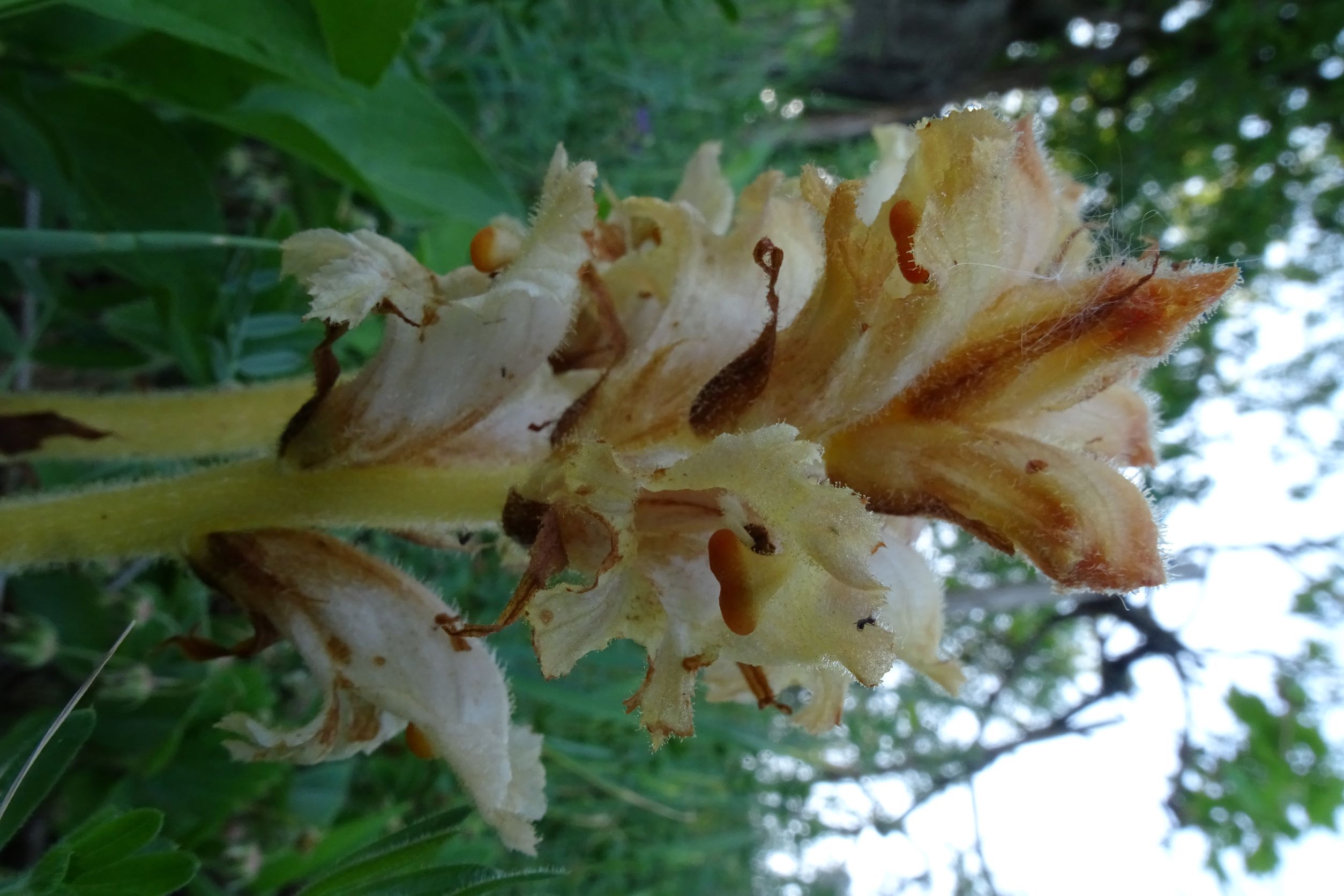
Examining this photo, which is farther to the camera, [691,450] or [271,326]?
[271,326]

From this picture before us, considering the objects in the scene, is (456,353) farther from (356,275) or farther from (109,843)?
(109,843)

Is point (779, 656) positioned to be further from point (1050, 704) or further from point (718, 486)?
point (1050, 704)

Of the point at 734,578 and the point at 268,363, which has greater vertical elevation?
the point at 734,578

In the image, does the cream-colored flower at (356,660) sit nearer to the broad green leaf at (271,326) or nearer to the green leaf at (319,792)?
the broad green leaf at (271,326)

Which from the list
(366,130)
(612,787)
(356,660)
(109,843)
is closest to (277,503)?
(356,660)

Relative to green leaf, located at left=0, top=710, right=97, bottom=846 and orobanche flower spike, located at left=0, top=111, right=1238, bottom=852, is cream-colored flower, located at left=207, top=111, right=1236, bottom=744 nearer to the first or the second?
orobanche flower spike, located at left=0, top=111, right=1238, bottom=852

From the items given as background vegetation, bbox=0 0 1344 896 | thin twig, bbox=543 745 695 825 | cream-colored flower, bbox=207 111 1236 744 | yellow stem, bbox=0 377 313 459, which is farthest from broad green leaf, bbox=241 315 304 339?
thin twig, bbox=543 745 695 825

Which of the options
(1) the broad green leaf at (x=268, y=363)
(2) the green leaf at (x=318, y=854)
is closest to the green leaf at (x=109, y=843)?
(2) the green leaf at (x=318, y=854)
